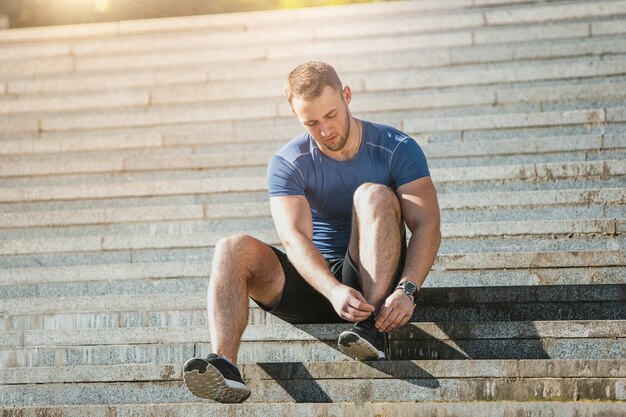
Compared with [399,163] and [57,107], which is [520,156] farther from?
[57,107]

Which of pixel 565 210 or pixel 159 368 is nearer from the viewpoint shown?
pixel 159 368

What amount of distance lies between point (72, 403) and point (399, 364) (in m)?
1.31

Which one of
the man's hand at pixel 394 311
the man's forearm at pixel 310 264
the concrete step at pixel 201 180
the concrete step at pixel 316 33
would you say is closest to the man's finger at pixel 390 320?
the man's hand at pixel 394 311

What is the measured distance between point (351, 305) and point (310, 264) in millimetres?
312

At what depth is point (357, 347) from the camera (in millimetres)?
3877

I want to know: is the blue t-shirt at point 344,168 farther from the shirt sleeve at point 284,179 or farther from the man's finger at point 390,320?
the man's finger at point 390,320

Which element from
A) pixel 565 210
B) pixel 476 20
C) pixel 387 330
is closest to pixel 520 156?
pixel 565 210

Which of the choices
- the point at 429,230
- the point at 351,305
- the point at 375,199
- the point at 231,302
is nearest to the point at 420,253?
the point at 429,230

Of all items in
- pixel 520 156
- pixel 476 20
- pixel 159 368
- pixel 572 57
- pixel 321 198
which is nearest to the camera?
pixel 159 368

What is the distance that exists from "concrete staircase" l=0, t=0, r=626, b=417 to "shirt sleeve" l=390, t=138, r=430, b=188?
1.97 feet

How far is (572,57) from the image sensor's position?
25.5ft

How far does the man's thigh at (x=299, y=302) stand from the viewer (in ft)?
14.2

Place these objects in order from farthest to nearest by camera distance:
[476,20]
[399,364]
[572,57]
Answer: [476,20], [572,57], [399,364]

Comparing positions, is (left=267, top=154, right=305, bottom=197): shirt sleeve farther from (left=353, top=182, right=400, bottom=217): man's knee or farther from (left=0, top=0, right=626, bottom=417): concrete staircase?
(left=0, top=0, right=626, bottom=417): concrete staircase
